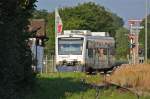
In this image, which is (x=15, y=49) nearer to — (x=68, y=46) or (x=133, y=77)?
(x=133, y=77)

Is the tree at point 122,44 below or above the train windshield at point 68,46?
above

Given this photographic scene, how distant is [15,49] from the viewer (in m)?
17.4

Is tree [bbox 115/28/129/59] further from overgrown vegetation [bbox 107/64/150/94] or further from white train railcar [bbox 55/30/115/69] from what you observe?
overgrown vegetation [bbox 107/64/150/94]

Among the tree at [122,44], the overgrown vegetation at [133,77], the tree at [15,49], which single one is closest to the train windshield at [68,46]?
A: the overgrown vegetation at [133,77]

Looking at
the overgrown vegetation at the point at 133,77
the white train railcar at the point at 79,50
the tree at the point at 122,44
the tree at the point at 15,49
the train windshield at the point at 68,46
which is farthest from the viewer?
the tree at the point at 122,44

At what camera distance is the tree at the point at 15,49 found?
15.9 metres

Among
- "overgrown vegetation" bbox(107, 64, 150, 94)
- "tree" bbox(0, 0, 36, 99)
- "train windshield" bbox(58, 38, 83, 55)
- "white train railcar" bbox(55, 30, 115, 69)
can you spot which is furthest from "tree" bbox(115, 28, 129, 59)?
"tree" bbox(0, 0, 36, 99)

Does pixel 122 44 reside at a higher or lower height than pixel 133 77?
higher

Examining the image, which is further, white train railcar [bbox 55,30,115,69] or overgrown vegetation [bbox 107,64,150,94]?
white train railcar [bbox 55,30,115,69]

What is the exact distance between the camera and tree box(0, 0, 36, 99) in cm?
1586

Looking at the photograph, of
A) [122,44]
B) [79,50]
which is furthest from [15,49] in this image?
[122,44]

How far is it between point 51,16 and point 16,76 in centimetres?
9727

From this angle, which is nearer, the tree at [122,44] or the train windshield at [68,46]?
the train windshield at [68,46]

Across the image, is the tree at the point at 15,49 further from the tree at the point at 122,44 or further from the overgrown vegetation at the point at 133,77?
the tree at the point at 122,44
